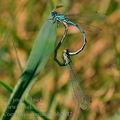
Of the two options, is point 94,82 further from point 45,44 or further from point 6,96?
point 45,44

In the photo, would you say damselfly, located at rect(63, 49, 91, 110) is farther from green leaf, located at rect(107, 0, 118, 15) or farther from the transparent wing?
green leaf, located at rect(107, 0, 118, 15)

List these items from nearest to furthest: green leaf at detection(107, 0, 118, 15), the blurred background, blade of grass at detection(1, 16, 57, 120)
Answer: blade of grass at detection(1, 16, 57, 120) < the blurred background < green leaf at detection(107, 0, 118, 15)

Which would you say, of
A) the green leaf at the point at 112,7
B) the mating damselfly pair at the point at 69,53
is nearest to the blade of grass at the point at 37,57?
the mating damselfly pair at the point at 69,53

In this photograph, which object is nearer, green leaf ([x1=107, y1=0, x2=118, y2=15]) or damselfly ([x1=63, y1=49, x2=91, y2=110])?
damselfly ([x1=63, y1=49, x2=91, y2=110])

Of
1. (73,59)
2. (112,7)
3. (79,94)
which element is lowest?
(79,94)

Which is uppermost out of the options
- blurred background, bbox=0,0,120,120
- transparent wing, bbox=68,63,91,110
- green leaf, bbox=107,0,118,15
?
green leaf, bbox=107,0,118,15

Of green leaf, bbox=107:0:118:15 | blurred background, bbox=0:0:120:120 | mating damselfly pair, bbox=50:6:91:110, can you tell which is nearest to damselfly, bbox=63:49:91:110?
mating damselfly pair, bbox=50:6:91:110

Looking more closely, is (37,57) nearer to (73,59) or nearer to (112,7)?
(73,59)

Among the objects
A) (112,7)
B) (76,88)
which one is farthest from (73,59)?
(76,88)

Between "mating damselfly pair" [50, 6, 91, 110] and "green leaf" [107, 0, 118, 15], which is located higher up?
"green leaf" [107, 0, 118, 15]
